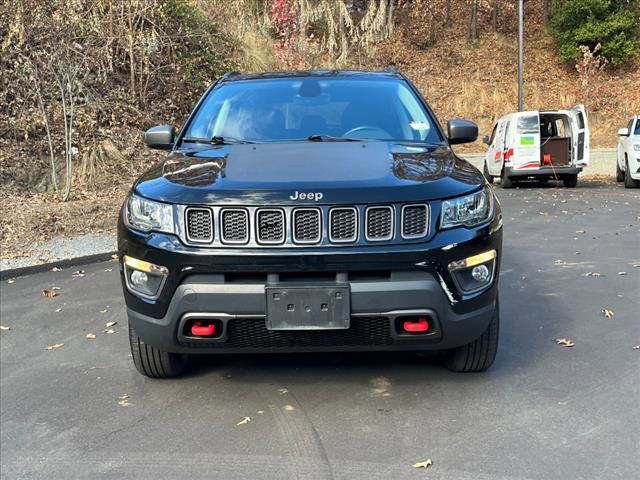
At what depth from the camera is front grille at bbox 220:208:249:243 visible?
3.23 m

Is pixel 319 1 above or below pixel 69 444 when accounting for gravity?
above

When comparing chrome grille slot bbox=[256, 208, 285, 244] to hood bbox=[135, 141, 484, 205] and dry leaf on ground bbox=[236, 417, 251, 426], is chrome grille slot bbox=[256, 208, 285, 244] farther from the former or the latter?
dry leaf on ground bbox=[236, 417, 251, 426]

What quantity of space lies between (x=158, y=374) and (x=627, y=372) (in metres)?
2.72

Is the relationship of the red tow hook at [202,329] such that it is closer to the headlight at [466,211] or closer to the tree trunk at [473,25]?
the headlight at [466,211]

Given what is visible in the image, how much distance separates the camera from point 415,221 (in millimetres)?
3254

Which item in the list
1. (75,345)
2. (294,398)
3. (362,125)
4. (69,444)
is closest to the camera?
(69,444)

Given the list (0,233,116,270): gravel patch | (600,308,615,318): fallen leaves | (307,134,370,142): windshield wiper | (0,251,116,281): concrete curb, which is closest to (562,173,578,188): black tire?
(0,233,116,270): gravel patch

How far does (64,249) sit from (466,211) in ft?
19.5

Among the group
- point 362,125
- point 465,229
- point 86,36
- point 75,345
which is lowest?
point 75,345

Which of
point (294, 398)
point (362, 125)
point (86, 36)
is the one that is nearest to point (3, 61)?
point (86, 36)

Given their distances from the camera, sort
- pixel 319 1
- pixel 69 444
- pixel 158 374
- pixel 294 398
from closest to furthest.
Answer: pixel 69 444 < pixel 294 398 < pixel 158 374 < pixel 319 1

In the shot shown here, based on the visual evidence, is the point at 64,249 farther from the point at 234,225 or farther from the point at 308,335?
the point at 308,335

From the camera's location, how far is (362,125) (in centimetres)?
447

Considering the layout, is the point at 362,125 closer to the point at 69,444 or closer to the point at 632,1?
the point at 69,444
